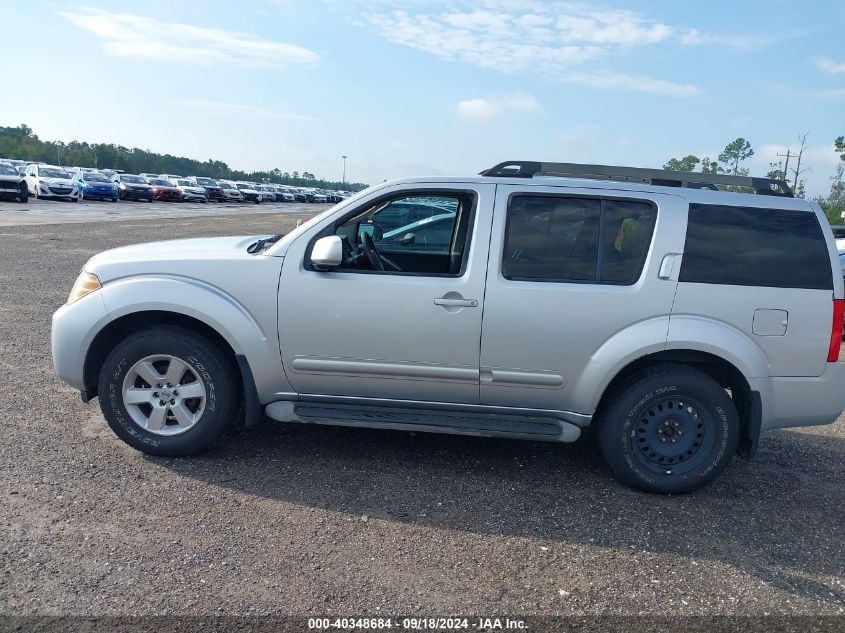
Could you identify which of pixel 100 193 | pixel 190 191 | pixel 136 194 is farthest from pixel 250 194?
pixel 100 193

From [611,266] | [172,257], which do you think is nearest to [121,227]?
[172,257]

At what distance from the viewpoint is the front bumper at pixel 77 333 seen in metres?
4.50

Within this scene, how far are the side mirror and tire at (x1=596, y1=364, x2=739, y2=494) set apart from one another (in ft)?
6.16

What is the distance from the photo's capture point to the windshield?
36.7 metres

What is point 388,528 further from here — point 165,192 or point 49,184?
point 165,192

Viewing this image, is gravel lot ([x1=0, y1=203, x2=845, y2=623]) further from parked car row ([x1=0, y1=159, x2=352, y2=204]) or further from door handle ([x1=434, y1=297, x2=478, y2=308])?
parked car row ([x1=0, y1=159, x2=352, y2=204])

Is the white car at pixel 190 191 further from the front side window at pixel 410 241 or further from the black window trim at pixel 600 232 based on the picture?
the black window trim at pixel 600 232

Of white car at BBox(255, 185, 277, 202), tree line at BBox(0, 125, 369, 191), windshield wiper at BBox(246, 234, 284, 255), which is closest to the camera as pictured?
windshield wiper at BBox(246, 234, 284, 255)

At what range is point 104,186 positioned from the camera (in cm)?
3972

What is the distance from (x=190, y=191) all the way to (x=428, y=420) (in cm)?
4719

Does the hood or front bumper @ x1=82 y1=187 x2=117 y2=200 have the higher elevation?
the hood

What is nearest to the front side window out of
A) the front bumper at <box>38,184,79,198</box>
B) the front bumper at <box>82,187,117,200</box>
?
the front bumper at <box>38,184,79,198</box>

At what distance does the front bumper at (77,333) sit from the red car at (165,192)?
44643 mm

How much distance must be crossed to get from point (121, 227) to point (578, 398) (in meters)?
21.2
